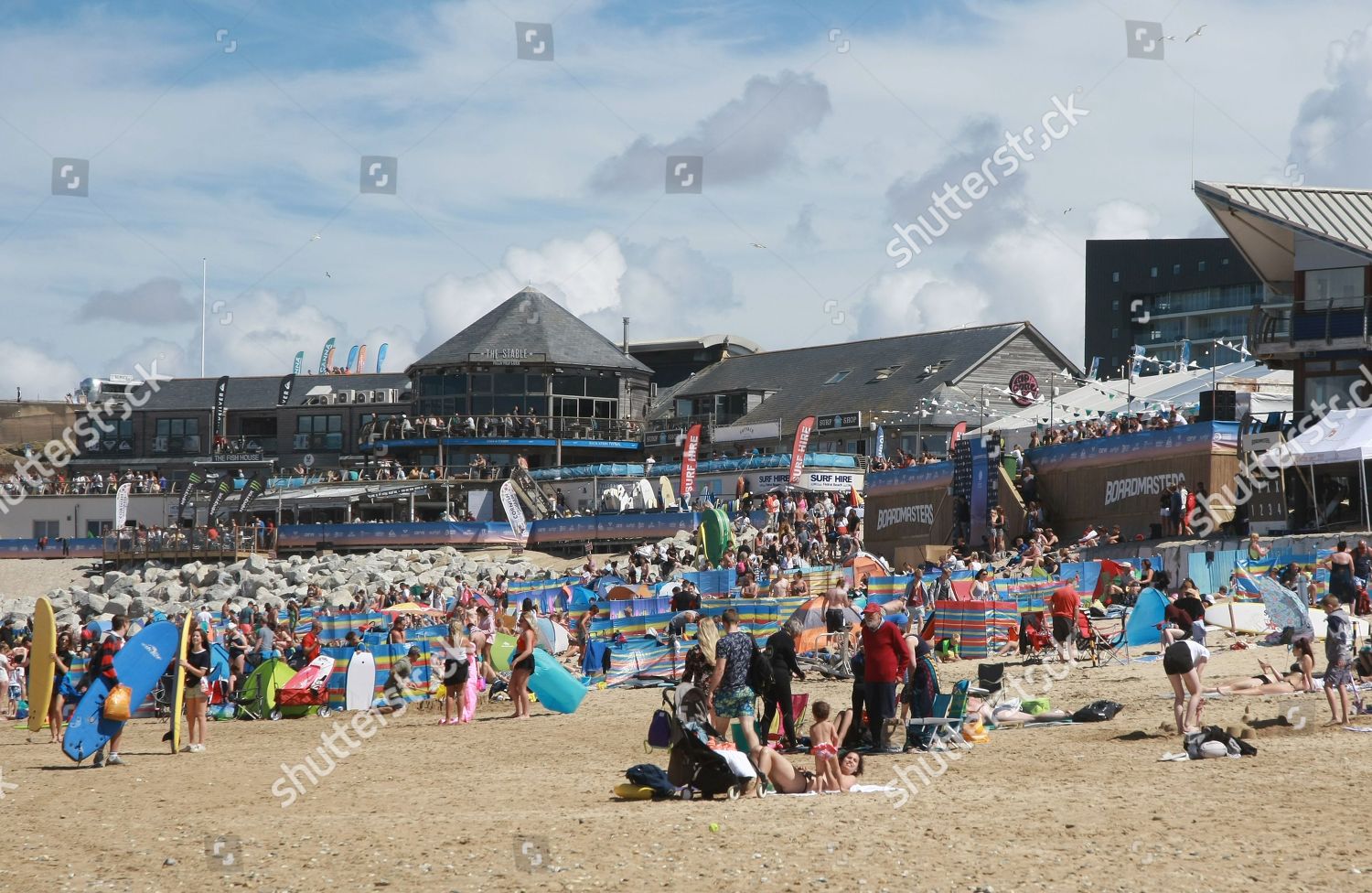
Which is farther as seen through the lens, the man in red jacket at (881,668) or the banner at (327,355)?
the banner at (327,355)

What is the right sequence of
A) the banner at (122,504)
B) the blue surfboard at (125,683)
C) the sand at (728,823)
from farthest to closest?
the banner at (122,504), the blue surfboard at (125,683), the sand at (728,823)

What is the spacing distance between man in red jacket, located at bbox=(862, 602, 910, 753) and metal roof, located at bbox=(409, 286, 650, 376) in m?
47.9

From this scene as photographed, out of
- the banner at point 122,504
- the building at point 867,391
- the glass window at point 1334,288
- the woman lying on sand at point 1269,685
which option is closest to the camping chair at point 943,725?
→ the woman lying on sand at point 1269,685

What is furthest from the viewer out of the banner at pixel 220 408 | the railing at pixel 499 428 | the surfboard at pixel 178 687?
the banner at pixel 220 408

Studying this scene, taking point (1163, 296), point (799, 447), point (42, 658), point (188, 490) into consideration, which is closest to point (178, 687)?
point (42, 658)

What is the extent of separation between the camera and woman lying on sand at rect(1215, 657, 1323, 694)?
50.6ft

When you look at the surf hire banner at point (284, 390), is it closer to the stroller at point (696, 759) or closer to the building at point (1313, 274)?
the building at point (1313, 274)

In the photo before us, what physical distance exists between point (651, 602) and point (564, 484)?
29055mm

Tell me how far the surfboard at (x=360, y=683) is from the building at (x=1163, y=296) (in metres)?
65.2

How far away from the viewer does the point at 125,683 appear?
15.7 m

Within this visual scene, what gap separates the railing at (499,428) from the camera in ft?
193

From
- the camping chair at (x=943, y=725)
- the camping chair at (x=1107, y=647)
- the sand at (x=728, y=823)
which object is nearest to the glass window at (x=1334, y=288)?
the camping chair at (x=1107, y=647)

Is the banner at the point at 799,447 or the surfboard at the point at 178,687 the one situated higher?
the banner at the point at 799,447

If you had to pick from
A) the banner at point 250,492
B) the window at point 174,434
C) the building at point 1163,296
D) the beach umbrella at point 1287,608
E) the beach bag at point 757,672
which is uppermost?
the building at point 1163,296
